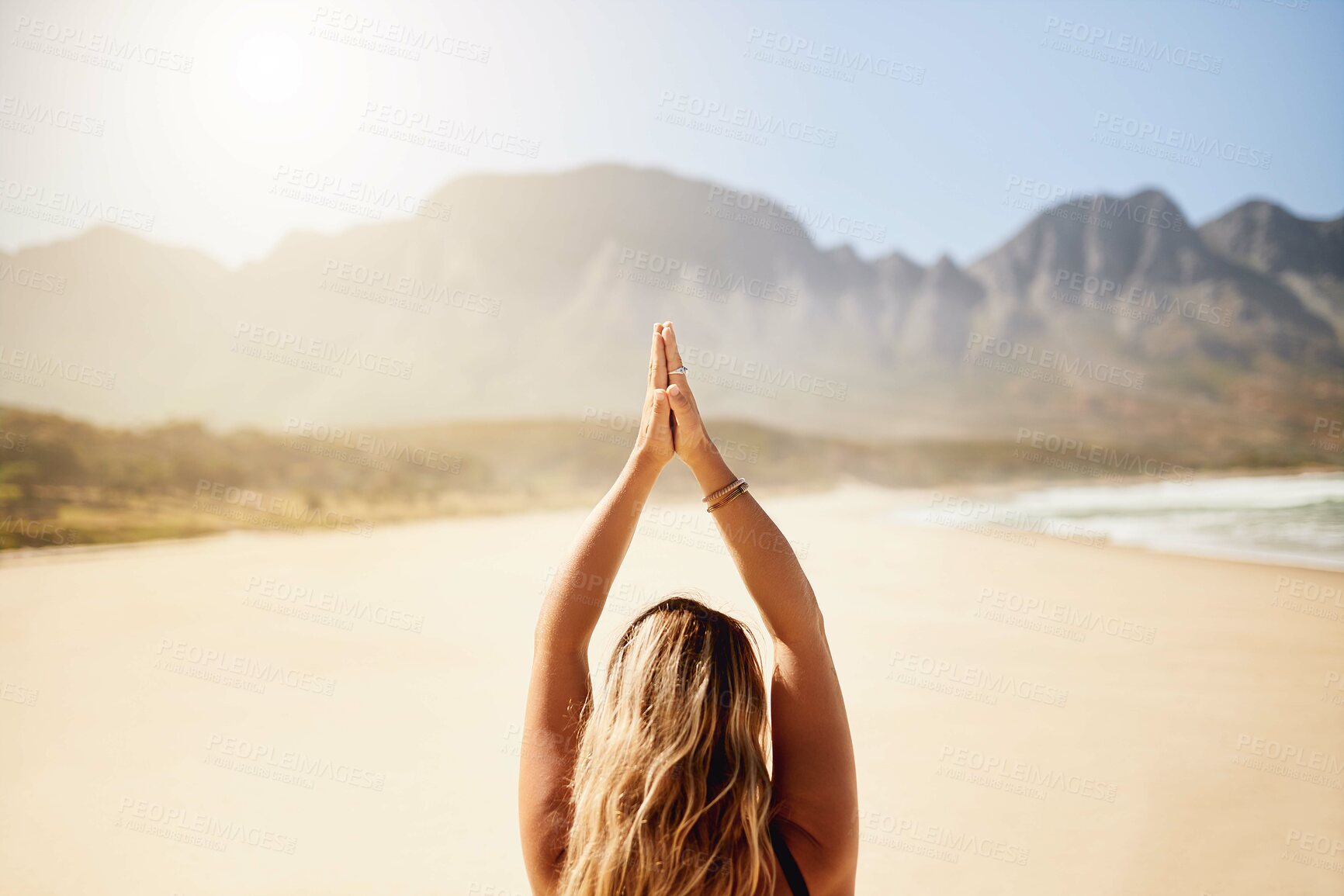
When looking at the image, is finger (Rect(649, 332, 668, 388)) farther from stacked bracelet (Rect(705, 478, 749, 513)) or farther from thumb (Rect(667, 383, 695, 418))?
stacked bracelet (Rect(705, 478, 749, 513))

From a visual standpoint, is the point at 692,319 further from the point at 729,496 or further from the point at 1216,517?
the point at 729,496

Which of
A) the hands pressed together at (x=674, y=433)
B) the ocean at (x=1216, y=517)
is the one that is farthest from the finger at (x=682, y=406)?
the ocean at (x=1216, y=517)

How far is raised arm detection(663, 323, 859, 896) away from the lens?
4.36 ft

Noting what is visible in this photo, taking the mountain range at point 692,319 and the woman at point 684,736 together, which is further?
the mountain range at point 692,319

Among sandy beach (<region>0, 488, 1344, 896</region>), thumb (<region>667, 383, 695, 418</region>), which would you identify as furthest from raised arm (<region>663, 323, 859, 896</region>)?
sandy beach (<region>0, 488, 1344, 896</region>)

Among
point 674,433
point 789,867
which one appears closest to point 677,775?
point 789,867

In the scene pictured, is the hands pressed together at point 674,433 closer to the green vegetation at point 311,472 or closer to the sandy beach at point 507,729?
the sandy beach at point 507,729

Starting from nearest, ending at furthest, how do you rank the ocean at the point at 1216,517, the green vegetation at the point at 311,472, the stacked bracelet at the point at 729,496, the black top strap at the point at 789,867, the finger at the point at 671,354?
the black top strap at the point at 789,867
the stacked bracelet at the point at 729,496
the finger at the point at 671,354
the ocean at the point at 1216,517
the green vegetation at the point at 311,472

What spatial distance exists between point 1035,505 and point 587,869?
1957 centimetres

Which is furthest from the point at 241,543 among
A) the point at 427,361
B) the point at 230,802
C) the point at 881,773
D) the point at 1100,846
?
the point at 427,361

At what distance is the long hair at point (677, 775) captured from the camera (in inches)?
45.6

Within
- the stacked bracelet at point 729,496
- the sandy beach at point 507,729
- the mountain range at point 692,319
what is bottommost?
the sandy beach at point 507,729

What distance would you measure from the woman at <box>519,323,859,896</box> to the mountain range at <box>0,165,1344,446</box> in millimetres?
37410

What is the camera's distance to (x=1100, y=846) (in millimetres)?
3174
